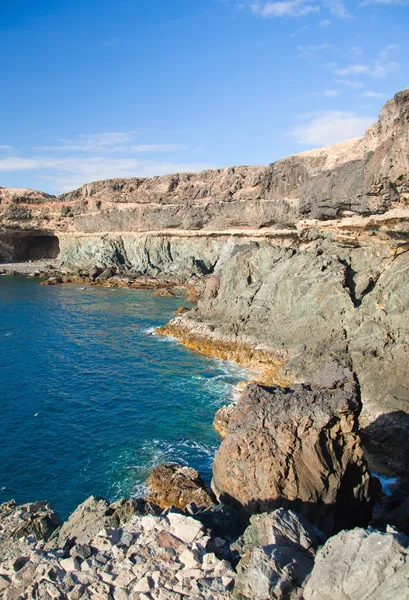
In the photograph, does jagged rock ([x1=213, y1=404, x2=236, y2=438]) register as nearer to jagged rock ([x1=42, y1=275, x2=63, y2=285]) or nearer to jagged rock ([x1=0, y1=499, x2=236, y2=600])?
jagged rock ([x1=0, y1=499, x2=236, y2=600])

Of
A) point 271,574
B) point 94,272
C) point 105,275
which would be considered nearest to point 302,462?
point 271,574

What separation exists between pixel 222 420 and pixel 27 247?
A: 80596 mm

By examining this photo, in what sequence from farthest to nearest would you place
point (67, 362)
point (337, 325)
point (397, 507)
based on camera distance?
point (67, 362)
point (337, 325)
point (397, 507)

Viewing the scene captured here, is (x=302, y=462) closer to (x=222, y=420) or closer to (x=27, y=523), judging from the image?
(x=27, y=523)

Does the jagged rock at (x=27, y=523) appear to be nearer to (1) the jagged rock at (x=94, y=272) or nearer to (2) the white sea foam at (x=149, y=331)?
(2) the white sea foam at (x=149, y=331)

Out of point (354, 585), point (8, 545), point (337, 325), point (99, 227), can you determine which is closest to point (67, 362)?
point (337, 325)

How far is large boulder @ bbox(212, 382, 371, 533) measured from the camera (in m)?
11.8

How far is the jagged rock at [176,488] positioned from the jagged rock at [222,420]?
3.94 m

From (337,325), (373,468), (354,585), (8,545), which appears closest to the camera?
(354,585)

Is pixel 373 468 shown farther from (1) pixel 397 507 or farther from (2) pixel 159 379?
(2) pixel 159 379

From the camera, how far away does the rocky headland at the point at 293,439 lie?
748 cm

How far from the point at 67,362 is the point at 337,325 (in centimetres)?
1813

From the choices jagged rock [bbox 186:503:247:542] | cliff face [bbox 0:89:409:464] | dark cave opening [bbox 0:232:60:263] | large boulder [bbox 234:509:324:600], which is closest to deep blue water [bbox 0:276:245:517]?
cliff face [bbox 0:89:409:464]

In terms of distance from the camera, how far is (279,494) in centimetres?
1175
